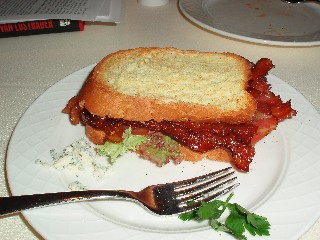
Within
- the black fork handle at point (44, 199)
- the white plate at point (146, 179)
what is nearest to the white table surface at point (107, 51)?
the white plate at point (146, 179)

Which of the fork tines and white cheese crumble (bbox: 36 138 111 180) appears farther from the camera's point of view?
white cheese crumble (bbox: 36 138 111 180)

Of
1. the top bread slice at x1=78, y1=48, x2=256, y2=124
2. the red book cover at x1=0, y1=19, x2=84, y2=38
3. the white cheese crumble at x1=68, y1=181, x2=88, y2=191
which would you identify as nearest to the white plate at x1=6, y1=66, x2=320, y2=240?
the white cheese crumble at x1=68, y1=181, x2=88, y2=191

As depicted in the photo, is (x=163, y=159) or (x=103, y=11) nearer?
(x=163, y=159)

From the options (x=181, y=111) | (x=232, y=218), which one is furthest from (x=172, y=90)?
(x=232, y=218)

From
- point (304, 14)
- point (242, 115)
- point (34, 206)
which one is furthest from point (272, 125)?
point (304, 14)

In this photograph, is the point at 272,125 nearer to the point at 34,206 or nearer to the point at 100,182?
the point at 100,182

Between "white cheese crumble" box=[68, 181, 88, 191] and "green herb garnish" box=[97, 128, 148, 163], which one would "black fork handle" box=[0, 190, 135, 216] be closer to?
"white cheese crumble" box=[68, 181, 88, 191]

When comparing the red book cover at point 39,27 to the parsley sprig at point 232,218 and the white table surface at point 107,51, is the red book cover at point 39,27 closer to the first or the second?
the white table surface at point 107,51
